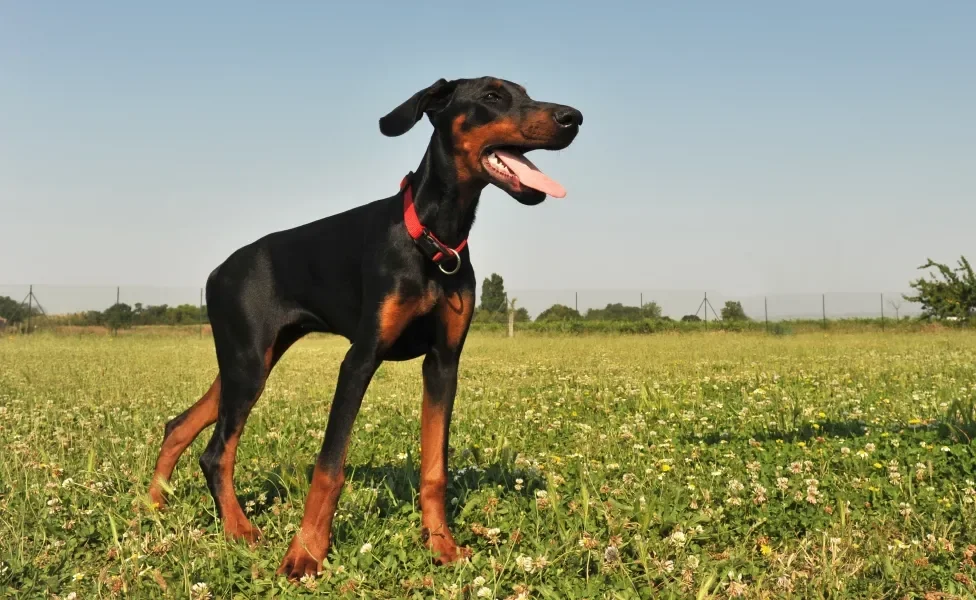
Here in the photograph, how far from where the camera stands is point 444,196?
3.89m

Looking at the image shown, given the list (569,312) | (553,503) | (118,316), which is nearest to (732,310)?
(569,312)

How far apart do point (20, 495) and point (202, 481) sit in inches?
45.3

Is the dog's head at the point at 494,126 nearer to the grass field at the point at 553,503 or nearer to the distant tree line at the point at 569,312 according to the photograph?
Result: the grass field at the point at 553,503

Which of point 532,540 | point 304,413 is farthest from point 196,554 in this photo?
point 304,413

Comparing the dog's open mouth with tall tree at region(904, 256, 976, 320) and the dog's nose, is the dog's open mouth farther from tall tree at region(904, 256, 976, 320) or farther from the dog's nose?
tall tree at region(904, 256, 976, 320)

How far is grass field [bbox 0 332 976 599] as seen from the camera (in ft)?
11.6

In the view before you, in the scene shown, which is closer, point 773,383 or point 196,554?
point 196,554

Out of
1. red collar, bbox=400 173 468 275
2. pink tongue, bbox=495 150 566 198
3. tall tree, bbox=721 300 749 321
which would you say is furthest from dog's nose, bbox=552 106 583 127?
tall tree, bbox=721 300 749 321

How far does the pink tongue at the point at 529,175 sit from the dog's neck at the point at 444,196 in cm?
23

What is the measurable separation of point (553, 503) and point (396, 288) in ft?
5.17

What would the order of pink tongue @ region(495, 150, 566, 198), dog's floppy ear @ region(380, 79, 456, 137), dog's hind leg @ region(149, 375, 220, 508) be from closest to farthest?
pink tongue @ region(495, 150, 566, 198)
dog's floppy ear @ region(380, 79, 456, 137)
dog's hind leg @ region(149, 375, 220, 508)

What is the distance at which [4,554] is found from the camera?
13.0ft

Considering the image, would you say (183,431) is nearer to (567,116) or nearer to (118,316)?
(567,116)

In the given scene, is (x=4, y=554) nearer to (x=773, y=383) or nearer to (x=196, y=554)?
(x=196, y=554)
